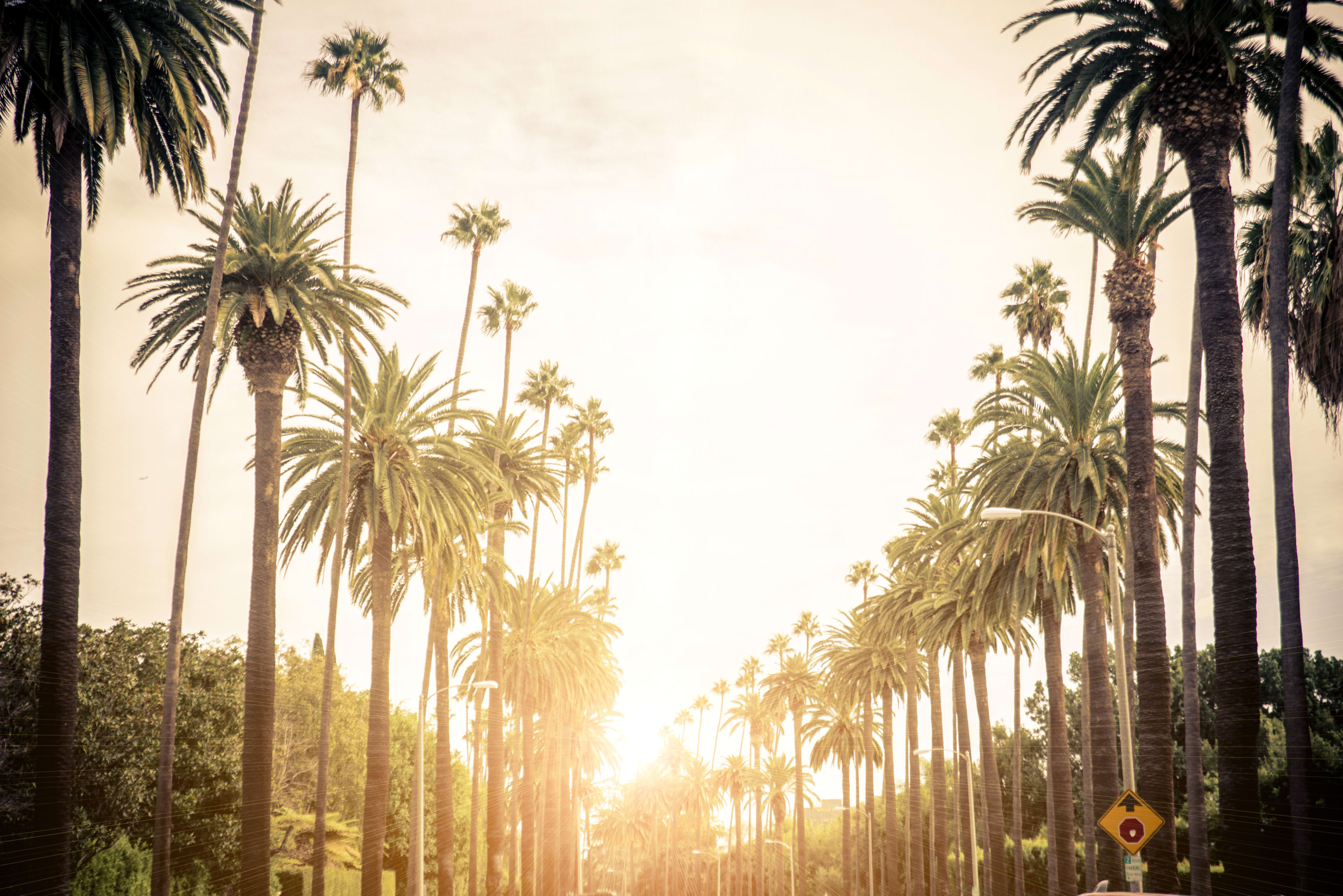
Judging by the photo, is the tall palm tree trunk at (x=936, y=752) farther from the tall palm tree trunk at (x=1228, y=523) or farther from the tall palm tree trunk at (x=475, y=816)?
the tall palm tree trunk at (x=1228, y=523)

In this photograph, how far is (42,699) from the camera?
1625 centimetres

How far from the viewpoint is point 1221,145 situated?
729 inches

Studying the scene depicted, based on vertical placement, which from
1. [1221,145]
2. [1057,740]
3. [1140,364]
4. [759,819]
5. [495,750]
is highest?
[1221,145]

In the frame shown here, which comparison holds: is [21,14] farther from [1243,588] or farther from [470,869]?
[470,869]

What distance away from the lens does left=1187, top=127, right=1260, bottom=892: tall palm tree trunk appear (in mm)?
15164

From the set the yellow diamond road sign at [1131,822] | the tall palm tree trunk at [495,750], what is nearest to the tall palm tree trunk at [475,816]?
the tall palm tree trunk at [495,750]

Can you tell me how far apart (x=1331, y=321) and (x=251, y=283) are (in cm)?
2937

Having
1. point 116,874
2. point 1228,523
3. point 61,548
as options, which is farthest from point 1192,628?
point 116,874

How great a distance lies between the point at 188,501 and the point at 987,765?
38995mm

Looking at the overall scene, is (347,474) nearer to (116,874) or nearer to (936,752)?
(116,874)

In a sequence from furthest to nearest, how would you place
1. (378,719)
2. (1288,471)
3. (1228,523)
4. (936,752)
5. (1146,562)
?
(936,752)
(378,719)
(1146,562)
(1288,471)
(1228,523)

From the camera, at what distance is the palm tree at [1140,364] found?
1867cm

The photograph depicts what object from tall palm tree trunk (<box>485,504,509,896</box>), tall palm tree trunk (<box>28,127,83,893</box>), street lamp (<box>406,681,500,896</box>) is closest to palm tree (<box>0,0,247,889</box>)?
tall palm tree trunk (<box>28,127,83,893</box>)

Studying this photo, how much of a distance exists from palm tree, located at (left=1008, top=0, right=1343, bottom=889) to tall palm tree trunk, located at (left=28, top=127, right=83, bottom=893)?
20974mm
